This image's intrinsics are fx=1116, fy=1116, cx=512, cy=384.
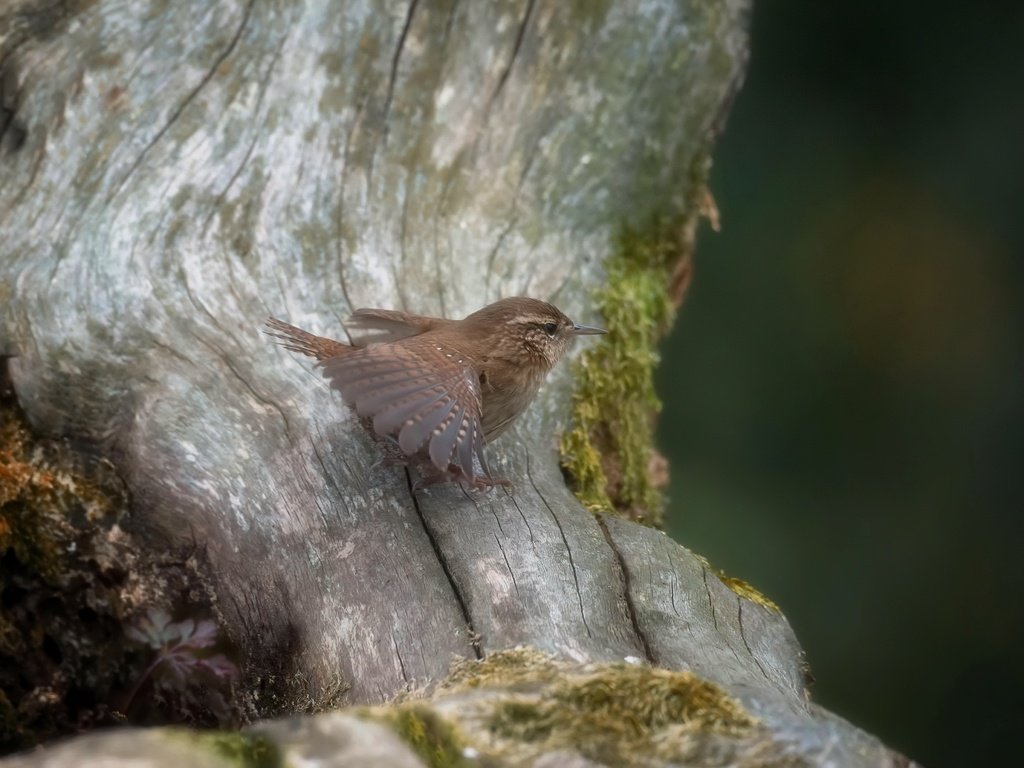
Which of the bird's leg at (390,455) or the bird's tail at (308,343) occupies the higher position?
the bird's tail at (308,343)

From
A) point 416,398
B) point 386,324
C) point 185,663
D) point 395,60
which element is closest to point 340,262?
point 386,324

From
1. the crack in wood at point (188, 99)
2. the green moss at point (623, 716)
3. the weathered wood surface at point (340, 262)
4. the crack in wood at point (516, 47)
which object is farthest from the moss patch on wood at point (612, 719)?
the crack in wood at point (516, 47)

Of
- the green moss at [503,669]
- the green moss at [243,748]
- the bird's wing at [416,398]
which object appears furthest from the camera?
the bird's wing at [416,398]

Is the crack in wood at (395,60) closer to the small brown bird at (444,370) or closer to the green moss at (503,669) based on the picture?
the small brown bird at (444,370)

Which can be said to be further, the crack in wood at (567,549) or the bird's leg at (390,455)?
the bird's leg at (390,455)

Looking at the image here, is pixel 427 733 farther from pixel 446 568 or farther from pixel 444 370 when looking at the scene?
pixel 444 370

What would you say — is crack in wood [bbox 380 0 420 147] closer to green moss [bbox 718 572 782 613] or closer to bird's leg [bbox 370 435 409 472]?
bird's leg [bbox 370 435 409 472]

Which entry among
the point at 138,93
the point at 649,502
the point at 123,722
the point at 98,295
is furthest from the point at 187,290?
the point at 649,502

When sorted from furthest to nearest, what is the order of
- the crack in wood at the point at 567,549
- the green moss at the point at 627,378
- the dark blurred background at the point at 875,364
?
Answer: the dark blurred background at the point at 875,364
the green moss at the point at 627,378
the crack in wood at the point at 567,549

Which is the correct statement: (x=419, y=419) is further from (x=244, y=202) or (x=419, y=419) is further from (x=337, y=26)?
(x=337, y=26)
